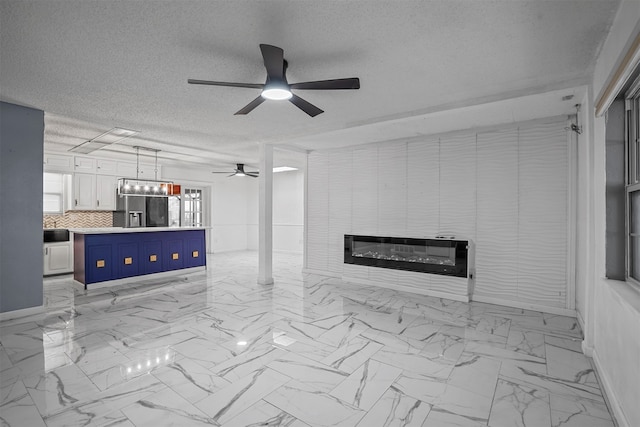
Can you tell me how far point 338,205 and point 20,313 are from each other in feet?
16.3

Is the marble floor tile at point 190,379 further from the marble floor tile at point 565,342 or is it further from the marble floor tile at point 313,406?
the marble floor tile at point 565,342

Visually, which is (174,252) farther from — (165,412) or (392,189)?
(165,412)

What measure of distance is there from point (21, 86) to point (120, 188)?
10.4ft

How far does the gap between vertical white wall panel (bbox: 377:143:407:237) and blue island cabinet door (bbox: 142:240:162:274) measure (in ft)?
14.2

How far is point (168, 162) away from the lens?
27.5 feet

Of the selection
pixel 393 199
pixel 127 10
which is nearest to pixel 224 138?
pixel 393 199

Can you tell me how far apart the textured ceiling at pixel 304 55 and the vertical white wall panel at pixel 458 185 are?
45 cm

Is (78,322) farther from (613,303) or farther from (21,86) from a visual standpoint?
(613,303)

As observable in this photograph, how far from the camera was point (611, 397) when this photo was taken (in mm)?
2090

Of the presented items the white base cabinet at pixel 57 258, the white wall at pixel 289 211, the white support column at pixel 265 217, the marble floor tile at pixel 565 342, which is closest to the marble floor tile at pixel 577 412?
the marble floor tile at pixel 565 342

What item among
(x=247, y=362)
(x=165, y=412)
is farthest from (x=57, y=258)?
(x=165, y=412)

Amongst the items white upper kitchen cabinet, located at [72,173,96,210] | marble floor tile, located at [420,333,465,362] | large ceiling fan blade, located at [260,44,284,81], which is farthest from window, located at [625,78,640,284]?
white upper kitchen cabinet, located at [72,173,96,210]

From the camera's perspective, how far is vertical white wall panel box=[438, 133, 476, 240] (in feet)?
15.6

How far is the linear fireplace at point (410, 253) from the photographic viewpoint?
4.72 metres
